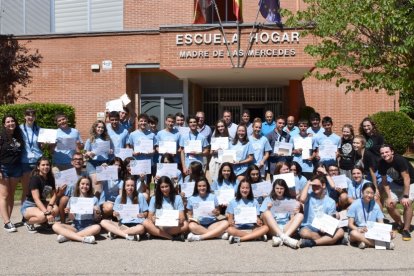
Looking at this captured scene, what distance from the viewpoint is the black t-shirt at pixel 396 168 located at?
24.6 feet

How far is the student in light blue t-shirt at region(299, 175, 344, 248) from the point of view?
22.4ft

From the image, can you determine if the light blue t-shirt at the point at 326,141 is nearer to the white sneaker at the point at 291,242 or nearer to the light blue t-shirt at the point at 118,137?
the white sneaker at the point at 291,242

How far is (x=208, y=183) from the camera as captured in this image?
7.55 meters

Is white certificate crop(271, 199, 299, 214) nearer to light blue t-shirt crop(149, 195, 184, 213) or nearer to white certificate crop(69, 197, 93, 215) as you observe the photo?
light blue t-shirt crop(149, 195, 184, 213)

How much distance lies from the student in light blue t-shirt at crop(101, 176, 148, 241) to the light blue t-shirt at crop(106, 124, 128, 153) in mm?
1204

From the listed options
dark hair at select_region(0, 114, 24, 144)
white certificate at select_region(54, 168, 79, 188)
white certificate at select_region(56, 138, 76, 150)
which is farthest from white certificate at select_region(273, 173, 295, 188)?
dark hair at select_region(0, 114, 24, 144)

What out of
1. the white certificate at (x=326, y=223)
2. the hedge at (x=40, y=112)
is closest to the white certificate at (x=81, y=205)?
the white certificate at (x=326, y=223)

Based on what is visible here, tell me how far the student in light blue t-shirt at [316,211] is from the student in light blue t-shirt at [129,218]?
2.38 meters

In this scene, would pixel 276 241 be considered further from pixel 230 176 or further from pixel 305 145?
pixel 305 145

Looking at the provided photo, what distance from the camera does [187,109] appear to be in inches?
714

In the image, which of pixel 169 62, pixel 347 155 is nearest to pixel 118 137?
pixel 347 155

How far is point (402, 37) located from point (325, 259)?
18.1 feet

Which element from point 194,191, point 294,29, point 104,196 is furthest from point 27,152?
point 294,29

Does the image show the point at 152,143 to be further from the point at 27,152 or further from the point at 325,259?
the point at 325,259
